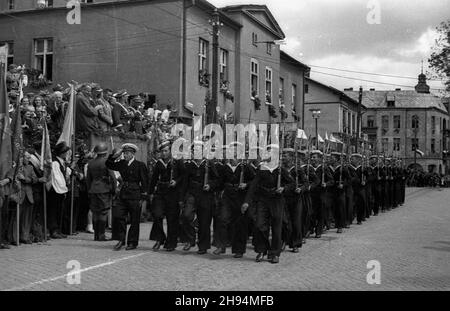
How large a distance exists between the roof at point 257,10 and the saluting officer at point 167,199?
65.1 ft

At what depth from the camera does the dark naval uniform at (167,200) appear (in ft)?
37.3

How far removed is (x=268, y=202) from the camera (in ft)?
34.3

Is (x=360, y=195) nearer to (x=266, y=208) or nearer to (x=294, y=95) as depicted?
(x=266, y=208)

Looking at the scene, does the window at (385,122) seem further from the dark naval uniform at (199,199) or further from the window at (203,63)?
the dark naval uniform at (199,199)

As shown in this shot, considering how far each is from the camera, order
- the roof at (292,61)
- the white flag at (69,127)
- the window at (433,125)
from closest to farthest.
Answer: the white flag at (69,127) → the roof at (292,61) → the window at (433,125)

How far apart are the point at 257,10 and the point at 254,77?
370 centimetres

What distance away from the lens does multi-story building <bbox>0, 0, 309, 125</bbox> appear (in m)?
24.8

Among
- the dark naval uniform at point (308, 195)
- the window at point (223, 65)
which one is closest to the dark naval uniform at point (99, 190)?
the dark naval uniform at point (308, 195)

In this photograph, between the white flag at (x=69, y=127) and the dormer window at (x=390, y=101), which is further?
the dormer window at (x=390, y=101)

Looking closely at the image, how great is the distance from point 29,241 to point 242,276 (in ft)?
17.3

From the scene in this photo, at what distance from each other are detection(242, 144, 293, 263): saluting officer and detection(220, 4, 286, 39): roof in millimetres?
20769

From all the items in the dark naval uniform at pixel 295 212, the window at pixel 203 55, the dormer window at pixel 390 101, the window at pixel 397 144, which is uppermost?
the dormer window at pixel 390 101
